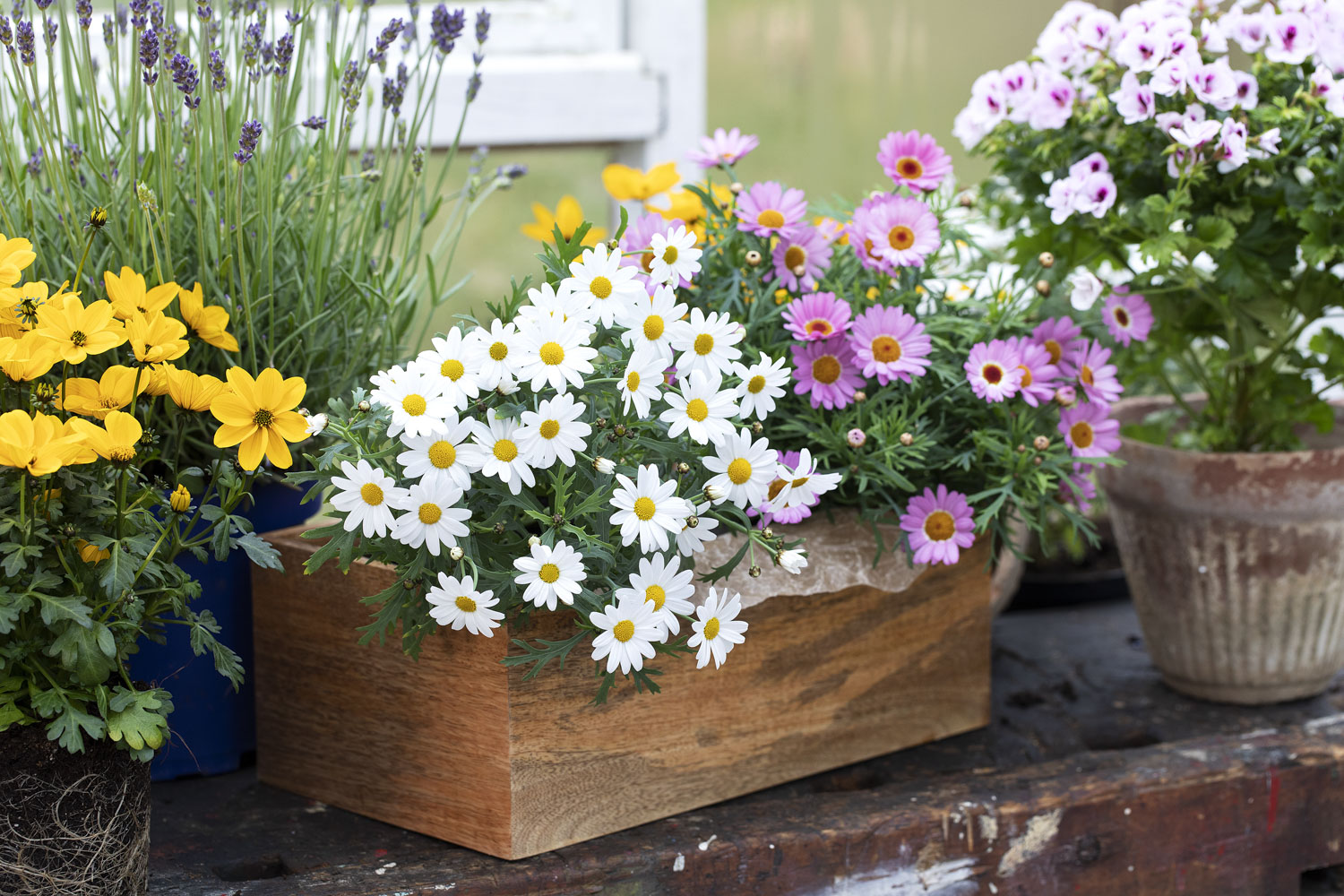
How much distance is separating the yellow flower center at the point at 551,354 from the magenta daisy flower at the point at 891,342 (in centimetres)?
28

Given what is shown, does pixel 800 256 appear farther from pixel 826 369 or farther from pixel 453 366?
pixel 453 366

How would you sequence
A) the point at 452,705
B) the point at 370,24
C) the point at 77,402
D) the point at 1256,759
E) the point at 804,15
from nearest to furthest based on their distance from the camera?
the point at 77,402 → the point at 452,705 → the point at 1256,759 → the point at 370,24 → the point at 804,15

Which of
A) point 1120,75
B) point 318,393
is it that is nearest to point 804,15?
point 1120,75

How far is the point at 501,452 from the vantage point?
2.42ft

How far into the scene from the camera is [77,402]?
2.40 ft

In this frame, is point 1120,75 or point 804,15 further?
point 804,15

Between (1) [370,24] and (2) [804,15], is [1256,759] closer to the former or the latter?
(1) [370,24]

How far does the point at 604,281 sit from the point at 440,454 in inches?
6.3

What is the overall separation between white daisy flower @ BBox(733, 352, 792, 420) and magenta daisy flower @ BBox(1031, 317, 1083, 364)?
31 centimetres

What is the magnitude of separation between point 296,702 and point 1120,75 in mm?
913

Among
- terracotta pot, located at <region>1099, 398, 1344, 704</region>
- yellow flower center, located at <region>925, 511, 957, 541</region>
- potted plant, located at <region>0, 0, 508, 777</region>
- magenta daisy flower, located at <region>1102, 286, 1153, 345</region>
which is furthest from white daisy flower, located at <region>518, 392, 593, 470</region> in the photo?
terracotta pot, located at <region>1099, 398, 1344, 704</region>

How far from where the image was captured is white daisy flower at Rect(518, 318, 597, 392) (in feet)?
2.45

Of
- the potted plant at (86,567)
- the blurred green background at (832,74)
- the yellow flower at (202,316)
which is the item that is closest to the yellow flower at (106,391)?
the potted plant at (86,567)

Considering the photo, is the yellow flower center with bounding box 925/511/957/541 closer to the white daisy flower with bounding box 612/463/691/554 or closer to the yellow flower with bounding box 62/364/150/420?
the white daisy flower with bounding box 612/463/691/554
